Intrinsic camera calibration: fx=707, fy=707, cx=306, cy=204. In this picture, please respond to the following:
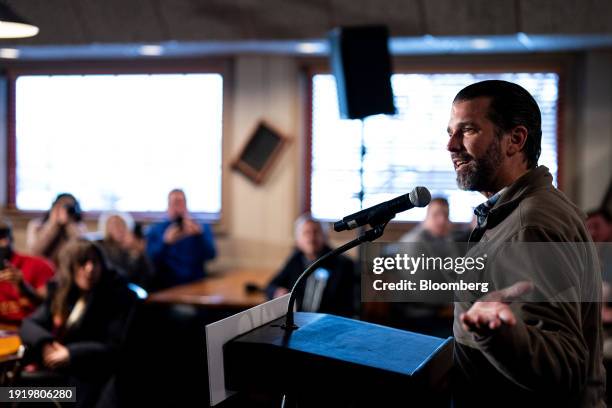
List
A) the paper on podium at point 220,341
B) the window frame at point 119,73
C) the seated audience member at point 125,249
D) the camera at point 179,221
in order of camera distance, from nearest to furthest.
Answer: the paper on podium at point 220,341, the seated audience member at point 125,249, the camera at point 179,221, the window frame at point 119,73

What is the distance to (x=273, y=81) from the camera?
5.47m

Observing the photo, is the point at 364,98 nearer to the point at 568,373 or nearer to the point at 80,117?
the point at 80,117

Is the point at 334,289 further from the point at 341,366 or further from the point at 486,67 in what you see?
the point at 341,366

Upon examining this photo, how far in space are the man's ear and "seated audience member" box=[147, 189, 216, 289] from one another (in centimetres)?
389

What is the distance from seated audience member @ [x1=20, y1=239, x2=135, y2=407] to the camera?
2.92 m

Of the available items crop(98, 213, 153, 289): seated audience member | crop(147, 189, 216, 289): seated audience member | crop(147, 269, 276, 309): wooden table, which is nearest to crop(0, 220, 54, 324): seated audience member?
crop(147, 269, 276, 309): wooden table

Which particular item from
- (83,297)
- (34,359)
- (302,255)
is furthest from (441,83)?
(34,359)

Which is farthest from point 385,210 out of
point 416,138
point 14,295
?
point 416,138

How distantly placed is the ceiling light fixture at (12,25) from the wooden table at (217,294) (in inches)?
80.6

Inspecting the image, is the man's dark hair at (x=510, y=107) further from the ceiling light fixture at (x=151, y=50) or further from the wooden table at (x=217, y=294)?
the ceiling light fixture at (x=151, y=50)

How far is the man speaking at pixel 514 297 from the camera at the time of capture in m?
0.97

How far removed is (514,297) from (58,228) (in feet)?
13.4

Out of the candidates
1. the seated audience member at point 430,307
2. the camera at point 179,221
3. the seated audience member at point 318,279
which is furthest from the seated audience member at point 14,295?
the seated audience member at point 430,307

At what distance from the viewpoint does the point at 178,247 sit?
4.93m
